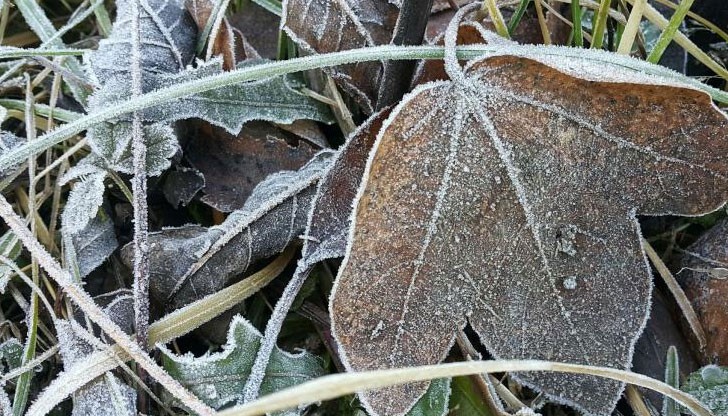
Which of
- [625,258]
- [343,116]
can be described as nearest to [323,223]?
[343,116]

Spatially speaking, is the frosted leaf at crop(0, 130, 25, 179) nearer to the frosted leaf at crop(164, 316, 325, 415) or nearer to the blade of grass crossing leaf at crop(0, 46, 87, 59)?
the blade of grass crossing leaf at crop(0, 46, 87, 59)

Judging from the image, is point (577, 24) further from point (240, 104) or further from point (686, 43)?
point (240, 104)

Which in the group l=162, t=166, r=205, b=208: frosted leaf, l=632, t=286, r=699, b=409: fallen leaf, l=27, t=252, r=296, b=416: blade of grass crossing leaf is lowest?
l=632, t=286, r=699, b=409: fallen leaf

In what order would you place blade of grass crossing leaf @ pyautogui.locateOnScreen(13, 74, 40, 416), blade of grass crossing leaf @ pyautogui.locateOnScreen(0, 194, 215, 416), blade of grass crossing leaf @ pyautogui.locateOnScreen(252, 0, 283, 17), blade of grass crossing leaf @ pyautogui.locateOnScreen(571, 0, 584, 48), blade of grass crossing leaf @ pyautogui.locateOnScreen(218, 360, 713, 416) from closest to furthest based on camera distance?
1. blade of grass crossing leaf @ pyautogui.locateOnScreen(218, 360, 713, 416)
2. blade of grass crossing leaf @ pyautogui.locateOnScreen(0, 194, 215, 416)
3. blade of grass crossing leaf @ pyautogui.locateOnScreen(13, 74, 40, 416)
4. blade of grass crossing leaf @ pyautogui.locateOnScreen(571, 0, 584, 48)
5. blade of grass crossing leaf @ pyautogui.locateOnScreen(252, 0, 283, 17)

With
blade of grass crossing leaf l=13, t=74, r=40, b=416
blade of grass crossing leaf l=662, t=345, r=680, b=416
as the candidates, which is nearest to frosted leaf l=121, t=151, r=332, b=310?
blade of grass crossing leaf l=13, t=74, r=40, b=416

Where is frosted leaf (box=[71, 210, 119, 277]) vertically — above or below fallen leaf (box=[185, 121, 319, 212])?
below

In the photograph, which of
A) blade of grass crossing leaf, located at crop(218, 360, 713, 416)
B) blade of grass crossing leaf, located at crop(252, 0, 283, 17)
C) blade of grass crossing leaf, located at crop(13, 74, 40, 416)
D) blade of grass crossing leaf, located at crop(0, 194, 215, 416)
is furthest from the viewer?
blade of grass crossing leaf, located at crop(252, 0, 283, 17)

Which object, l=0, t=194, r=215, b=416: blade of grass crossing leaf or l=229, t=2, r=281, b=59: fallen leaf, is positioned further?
l=229, t=2, r=281, b=59: fallen leaf
